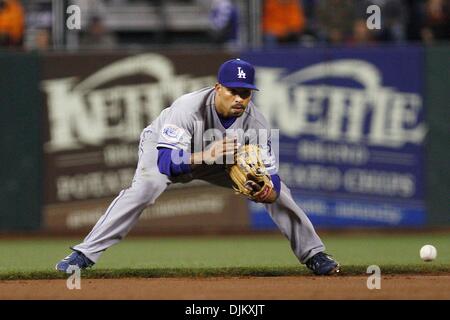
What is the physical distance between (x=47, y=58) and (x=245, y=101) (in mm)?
6567

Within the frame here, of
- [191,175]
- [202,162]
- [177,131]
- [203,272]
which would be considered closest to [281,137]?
[203,272]

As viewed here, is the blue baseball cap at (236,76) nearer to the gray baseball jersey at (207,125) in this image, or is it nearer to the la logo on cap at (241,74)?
the la logo on cap at (241,74)

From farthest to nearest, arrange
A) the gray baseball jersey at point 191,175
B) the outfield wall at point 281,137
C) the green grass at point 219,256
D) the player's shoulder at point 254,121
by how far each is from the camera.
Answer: the outfield wall at point 281,137, the green grass at point 219,256, the player's shoulder at point 254,121, the gray baseball jersey at point 191,175

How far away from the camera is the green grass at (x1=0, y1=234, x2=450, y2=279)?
827 centimetres

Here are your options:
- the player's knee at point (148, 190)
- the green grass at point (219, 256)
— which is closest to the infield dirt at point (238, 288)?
the green grass at point (219, 256)

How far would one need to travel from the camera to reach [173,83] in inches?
529

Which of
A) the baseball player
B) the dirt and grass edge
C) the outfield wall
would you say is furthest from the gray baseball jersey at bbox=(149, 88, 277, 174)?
the outfield wall

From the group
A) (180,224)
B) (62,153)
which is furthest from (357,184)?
(62,153)

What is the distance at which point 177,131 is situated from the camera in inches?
288

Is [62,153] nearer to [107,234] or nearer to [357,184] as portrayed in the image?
[357,184]

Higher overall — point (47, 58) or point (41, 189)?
point (47, 58)

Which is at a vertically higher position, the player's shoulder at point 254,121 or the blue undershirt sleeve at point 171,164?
the player's shoulder at point 254,121

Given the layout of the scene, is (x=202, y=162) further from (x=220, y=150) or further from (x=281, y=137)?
(x=281, y=137)

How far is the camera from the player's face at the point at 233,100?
7.44m
